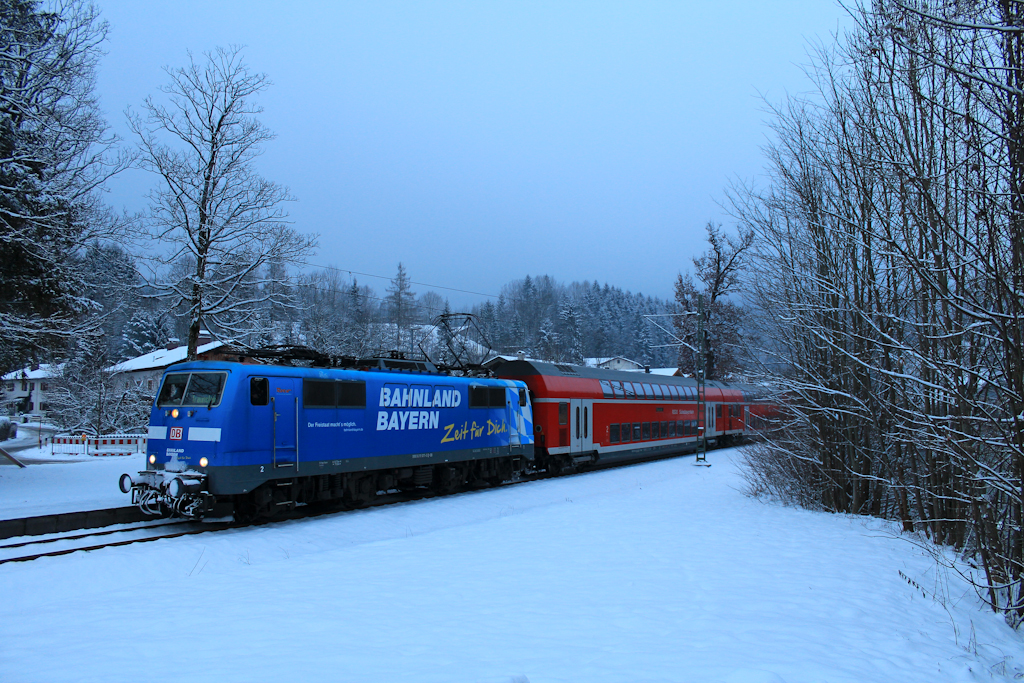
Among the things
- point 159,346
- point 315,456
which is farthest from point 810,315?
point 159,346

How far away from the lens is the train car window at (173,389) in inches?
463

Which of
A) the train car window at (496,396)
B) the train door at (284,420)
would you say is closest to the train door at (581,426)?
the train car window at (496,396)

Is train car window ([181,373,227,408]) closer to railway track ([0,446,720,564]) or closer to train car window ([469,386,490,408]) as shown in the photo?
railway track ([0,446,720,564])

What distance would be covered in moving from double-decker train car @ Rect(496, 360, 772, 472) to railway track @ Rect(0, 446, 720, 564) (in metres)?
8.31

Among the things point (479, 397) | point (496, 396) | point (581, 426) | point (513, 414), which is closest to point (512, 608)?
point (479, 397)

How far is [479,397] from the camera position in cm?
1759

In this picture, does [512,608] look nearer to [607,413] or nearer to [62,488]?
[62,488]

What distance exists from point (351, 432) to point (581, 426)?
10.1m

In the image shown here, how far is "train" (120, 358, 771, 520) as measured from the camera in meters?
11.3

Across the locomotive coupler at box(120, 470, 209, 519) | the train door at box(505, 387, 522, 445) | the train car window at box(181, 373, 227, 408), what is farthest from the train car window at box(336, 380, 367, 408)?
the train door at box(505, 387, 522, 445)

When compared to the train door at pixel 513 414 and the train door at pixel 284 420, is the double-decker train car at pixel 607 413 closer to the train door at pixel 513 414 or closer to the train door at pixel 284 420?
the train door at pixel 513 414

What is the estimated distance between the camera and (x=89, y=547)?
9.67 metres

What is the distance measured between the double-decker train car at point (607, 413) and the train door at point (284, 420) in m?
9.34

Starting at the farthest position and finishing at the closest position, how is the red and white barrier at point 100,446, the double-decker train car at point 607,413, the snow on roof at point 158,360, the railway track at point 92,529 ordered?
the snow on roof at point 158,360 < the red and white barrier at point 100,446 < the double-decker train car at point 607,413 < the railway track at point 92,529
